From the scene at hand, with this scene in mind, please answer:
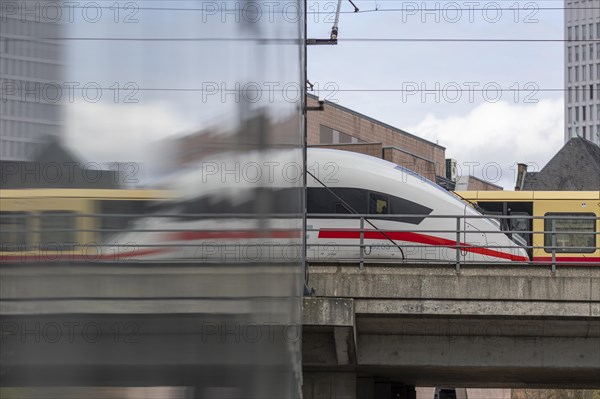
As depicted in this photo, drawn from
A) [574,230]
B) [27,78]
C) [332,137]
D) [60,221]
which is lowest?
[574,230]

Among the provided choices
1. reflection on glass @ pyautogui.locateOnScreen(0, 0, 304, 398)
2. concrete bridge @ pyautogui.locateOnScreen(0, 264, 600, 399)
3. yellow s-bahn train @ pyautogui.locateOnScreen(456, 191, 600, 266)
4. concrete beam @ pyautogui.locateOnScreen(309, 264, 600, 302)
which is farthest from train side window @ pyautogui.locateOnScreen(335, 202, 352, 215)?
reflection on glass @ pyautogui.locateOnScreen(0, 0, 304, 398)

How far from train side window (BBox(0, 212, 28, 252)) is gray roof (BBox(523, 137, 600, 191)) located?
191ft

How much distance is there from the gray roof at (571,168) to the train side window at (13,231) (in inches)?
2293

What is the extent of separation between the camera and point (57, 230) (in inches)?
39.0

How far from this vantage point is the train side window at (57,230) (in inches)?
38.2

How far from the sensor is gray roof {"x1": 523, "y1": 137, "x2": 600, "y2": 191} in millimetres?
58438

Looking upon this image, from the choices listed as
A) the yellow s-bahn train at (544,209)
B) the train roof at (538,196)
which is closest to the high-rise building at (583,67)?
the yellow s-bahn train at (544,209)

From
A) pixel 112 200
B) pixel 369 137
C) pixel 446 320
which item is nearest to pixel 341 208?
pixel 446 320

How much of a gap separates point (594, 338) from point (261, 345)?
1526 centimetres

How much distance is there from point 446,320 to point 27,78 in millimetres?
15644

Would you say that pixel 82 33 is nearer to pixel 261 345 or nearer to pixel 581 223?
pixel 261 345

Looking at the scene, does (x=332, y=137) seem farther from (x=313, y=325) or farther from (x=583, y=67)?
(x=583, y=67)

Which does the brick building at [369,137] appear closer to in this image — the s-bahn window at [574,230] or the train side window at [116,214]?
the s-bahn window at [574,230]

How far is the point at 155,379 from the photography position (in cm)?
116
